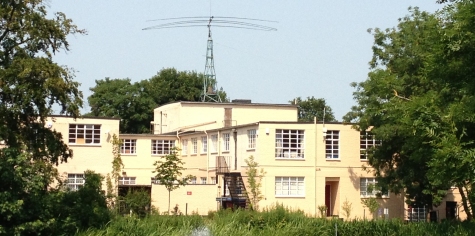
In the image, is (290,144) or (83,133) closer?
(290,144)

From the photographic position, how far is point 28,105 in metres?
31.4

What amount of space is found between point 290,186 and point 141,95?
43657mm

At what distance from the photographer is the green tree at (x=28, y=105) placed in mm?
30328

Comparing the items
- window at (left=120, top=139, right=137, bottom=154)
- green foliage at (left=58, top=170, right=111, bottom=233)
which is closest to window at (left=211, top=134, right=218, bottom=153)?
window at (left=120, top=139, right=137, bottom=154)

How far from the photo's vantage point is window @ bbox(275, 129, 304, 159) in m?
53.2

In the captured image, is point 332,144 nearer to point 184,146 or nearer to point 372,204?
point 372,204

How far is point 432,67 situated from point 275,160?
3097 centimetres

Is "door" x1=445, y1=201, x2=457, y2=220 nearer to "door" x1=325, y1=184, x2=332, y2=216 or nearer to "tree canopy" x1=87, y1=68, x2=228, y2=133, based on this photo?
"door" x1=325, y1=184, x2=332, y2=216

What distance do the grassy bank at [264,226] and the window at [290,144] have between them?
16.1 metres

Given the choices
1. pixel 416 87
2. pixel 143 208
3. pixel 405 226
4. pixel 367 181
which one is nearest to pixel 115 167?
pixel 143 208

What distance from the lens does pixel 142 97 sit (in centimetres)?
9319

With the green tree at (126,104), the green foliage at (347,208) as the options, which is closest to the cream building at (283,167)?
the green foliage at (347,208)

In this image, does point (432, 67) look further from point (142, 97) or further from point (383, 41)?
point (142, 97)

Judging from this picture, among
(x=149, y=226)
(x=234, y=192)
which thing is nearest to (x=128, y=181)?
(x=234, y=192)
